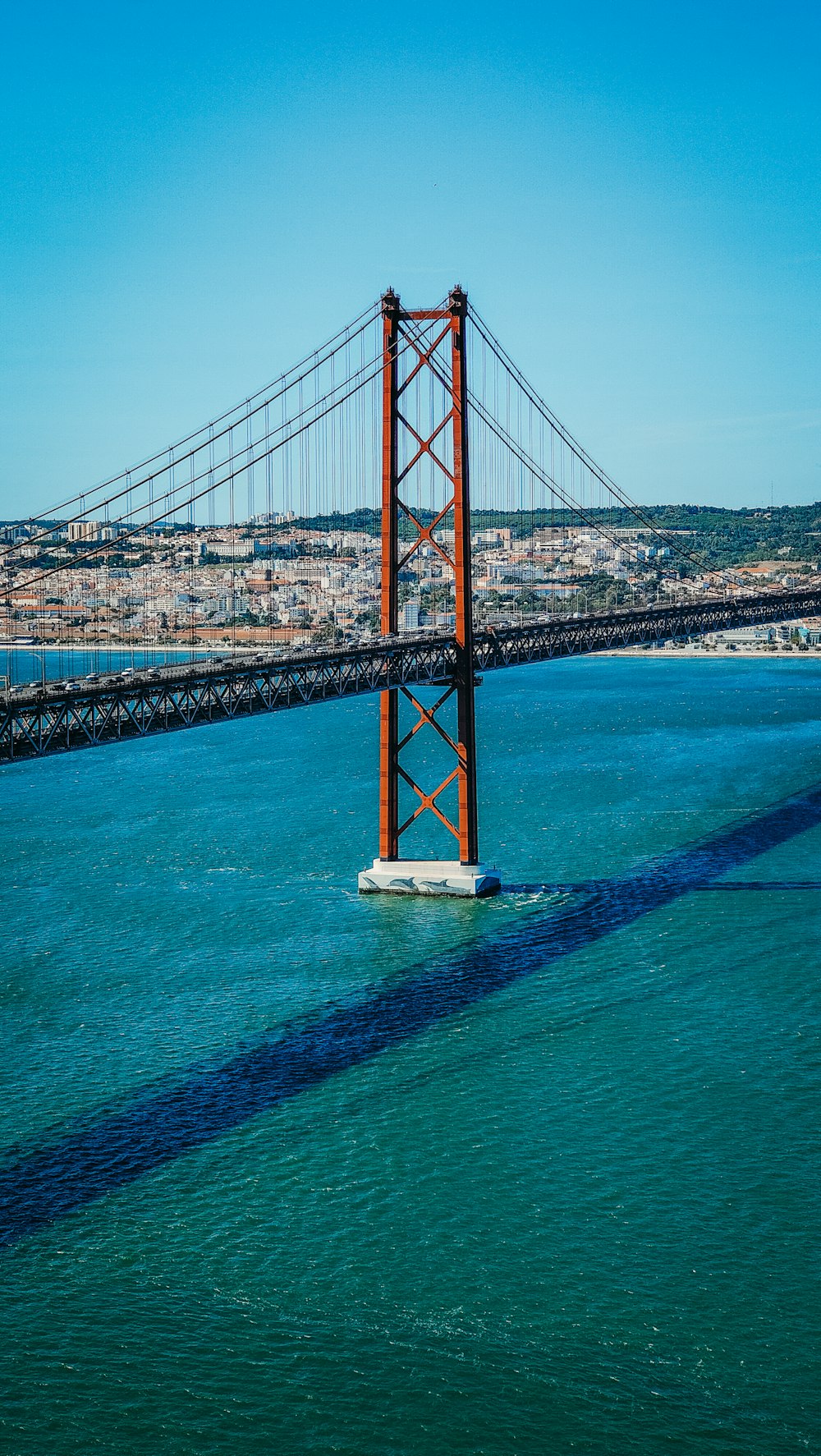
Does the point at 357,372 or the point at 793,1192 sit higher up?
the point at 357,372

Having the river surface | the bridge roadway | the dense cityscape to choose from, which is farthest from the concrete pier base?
the dense cityscape

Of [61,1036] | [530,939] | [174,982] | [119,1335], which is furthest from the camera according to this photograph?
[530,939]

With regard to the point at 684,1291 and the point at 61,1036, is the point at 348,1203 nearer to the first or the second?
the point at 684,1291

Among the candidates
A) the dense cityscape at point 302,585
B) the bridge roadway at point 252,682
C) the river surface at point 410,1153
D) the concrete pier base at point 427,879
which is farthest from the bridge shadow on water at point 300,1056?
the dense cityscape at point 302,585

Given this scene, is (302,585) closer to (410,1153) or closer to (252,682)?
(252,682)

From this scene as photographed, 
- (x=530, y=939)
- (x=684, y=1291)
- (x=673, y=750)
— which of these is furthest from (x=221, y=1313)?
(x=673, y=750)

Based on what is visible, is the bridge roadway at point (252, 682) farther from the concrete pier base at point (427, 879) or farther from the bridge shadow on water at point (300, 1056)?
the bridge shadow on water at point (300, 1056)
